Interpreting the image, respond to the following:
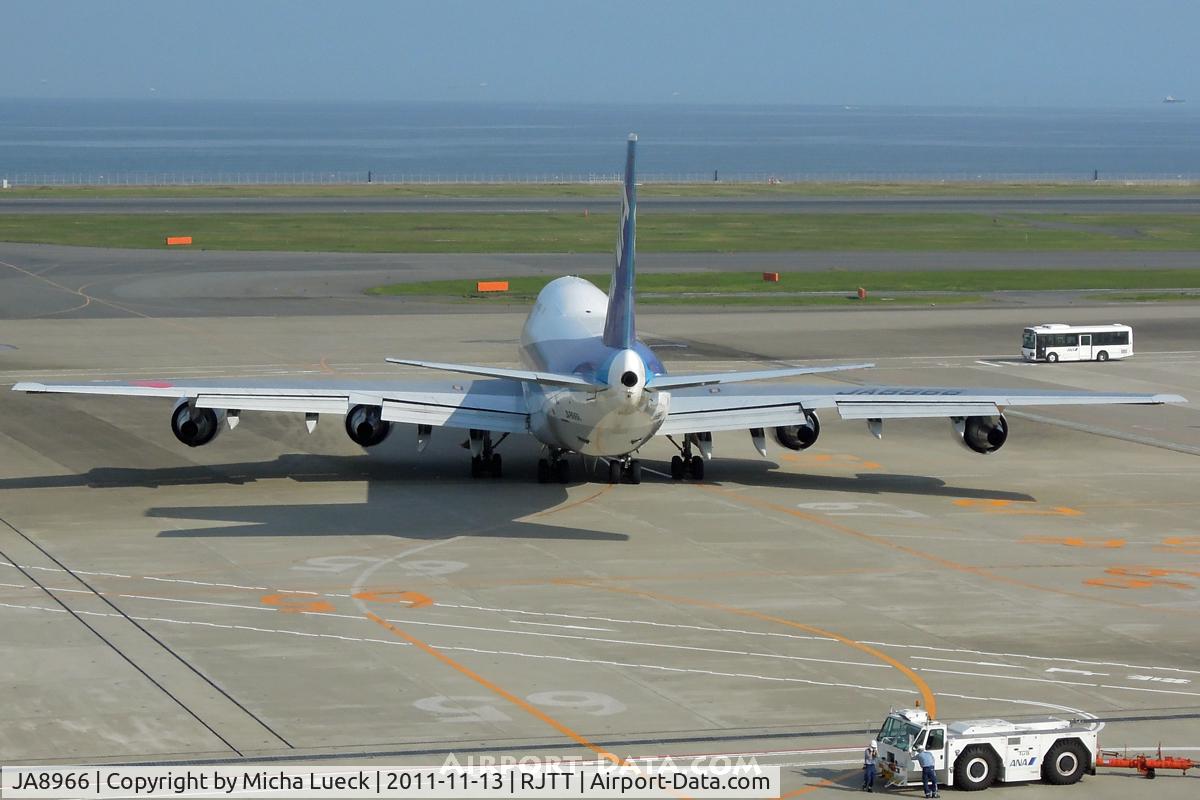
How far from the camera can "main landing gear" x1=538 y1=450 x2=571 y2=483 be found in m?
59.7

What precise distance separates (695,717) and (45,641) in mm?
15522

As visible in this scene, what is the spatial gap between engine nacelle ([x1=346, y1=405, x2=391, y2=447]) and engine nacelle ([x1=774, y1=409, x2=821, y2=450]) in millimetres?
14352

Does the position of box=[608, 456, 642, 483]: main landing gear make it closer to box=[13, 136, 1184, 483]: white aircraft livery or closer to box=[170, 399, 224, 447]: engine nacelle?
box=[13, 136, 1184, 483]: white aircraft livery

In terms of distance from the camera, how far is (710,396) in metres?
61.5

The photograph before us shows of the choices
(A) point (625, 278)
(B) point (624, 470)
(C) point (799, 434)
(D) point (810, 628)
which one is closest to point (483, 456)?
(B) point (624, 470)

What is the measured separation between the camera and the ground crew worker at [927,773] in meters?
30.0

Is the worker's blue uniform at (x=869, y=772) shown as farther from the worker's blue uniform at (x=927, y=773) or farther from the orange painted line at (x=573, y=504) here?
the orange painted line at (x=573, y=504)

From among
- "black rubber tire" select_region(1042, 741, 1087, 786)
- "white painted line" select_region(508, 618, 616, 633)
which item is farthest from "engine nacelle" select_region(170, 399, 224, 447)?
"black rubber tire" select_region(1042, 741, 1087, 786)

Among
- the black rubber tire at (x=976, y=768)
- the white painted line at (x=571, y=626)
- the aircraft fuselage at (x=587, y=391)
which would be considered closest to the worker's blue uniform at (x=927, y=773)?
the black rubber tire at (x=976, y=768)

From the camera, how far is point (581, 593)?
45.1 m

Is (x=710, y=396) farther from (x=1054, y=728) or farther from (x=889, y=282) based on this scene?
(x=889, y=282)

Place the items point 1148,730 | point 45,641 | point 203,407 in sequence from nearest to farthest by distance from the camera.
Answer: point 1148,730, point 45,641, point 203,407

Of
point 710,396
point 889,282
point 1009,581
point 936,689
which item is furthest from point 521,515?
point 889,282

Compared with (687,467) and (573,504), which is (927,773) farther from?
(687,467)
